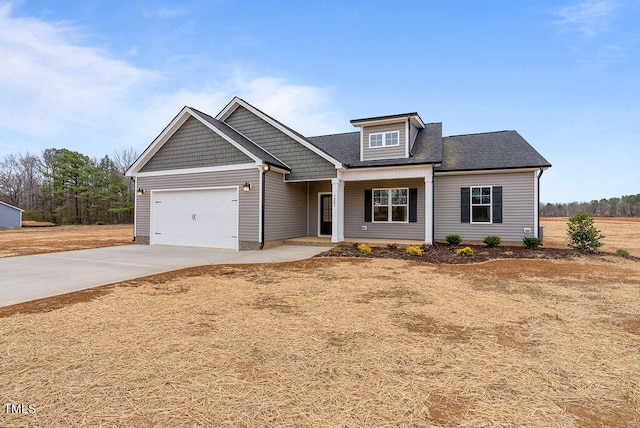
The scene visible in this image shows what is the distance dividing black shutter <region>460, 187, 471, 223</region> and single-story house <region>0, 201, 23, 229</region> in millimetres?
36230

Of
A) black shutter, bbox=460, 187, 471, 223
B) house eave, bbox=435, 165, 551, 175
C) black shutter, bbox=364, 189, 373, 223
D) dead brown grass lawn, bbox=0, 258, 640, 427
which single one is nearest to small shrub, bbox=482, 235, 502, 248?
black shutter, bbox=460, 187, 471, 223

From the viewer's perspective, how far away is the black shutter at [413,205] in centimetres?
1303

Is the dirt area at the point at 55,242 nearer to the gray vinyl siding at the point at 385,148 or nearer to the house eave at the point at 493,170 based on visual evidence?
the gray vinyl siding at the point at 385,148

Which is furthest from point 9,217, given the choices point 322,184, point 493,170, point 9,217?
point 493,170

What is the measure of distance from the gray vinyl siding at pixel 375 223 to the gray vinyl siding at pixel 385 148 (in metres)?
1.15

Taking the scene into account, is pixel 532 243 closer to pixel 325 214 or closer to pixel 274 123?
pixel 325 214

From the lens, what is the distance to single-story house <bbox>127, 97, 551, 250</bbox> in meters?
11.7

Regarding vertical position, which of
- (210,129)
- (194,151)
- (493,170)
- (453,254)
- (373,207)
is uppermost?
(210,129)

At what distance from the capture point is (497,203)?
12156 millimetres

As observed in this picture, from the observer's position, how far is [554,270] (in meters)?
7.66

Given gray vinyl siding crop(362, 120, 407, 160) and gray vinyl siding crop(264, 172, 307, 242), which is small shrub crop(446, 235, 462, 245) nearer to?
gray vinyl siding crop(362, 120, 407, 160)

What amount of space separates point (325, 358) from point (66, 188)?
130 feet

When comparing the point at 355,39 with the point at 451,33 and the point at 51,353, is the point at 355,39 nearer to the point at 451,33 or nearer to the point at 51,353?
the point at 451,33

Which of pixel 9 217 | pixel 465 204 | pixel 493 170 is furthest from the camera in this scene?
pixel 9 217
